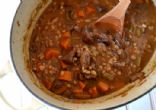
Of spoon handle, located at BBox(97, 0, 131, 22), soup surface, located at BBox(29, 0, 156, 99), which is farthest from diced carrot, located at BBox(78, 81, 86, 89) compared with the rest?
spoon handle, located at BBox(97, 0, 131, 22)

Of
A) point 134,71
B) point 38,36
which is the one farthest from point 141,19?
point 38,36

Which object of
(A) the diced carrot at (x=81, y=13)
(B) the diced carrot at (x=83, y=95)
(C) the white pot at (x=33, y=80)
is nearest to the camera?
(C) the white pot at (x=33, y=80)

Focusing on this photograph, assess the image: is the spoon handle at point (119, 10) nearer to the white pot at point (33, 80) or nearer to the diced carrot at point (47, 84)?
the white pot at point (33, 80)

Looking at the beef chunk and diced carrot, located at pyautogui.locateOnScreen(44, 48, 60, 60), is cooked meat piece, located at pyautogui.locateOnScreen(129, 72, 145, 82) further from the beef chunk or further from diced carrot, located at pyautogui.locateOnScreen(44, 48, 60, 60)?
diced carrot, located at pyautogui.locateOnScreen(44, 48, 60, 60)

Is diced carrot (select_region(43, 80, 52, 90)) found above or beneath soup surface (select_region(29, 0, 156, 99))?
beneath

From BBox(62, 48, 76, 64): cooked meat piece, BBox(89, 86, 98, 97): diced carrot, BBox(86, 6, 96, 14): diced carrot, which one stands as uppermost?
BBox(86, 6, 96, 14): diced carrot

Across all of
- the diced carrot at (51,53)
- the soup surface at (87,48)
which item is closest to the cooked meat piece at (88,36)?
the soup surface at (87,48)
